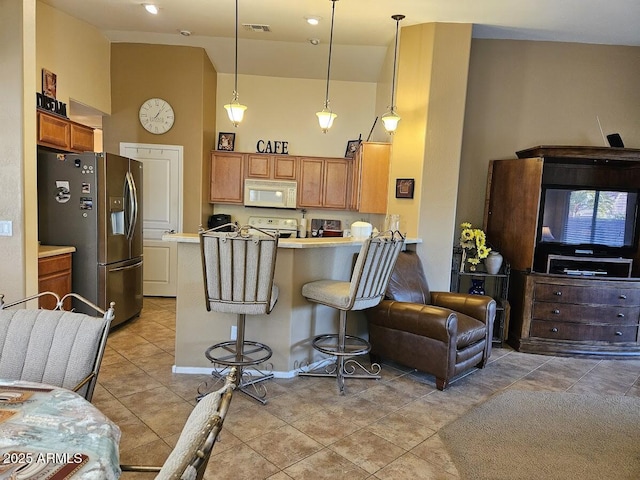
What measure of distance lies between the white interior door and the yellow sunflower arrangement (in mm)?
3732

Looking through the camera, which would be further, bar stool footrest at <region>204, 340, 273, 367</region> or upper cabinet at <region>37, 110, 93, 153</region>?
upper cabinet at <region>37, 110, 93, 153</region>

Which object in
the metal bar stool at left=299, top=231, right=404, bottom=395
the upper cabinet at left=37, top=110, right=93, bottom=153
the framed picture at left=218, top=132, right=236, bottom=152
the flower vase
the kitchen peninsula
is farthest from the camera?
the framed picture at left=218, top=132, right=236, bottom=152

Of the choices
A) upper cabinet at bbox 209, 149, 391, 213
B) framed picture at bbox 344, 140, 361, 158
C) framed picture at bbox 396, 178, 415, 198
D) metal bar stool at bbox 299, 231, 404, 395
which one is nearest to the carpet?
A: metal bar stool at bbox 299, 231, 404, 395

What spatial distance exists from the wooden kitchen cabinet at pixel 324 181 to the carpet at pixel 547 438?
3.57m

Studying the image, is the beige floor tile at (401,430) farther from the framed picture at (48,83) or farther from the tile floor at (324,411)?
the framed picture at (48,83)

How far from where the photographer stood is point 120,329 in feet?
13.9

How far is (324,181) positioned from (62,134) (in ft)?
10.8

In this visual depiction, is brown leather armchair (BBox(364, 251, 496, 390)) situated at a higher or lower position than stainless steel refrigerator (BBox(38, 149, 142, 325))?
lower

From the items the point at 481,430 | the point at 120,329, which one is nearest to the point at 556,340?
the point at 481,430

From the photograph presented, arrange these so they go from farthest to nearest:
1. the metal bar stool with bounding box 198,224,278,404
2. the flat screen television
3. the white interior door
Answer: the white interior door → the flat screen television → the metal bar stool with bounding box 198,224,278,404

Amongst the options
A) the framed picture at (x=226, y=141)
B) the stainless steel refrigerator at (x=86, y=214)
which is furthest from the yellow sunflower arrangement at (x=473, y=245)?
the stainless steel refrigerator at (x=86, y=214)

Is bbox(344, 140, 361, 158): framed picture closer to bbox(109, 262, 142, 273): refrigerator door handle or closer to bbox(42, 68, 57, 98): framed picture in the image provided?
bbox(109, 262, 142, 273): refrigerator door handle

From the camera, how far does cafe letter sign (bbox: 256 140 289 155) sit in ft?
20.0

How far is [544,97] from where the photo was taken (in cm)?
460
